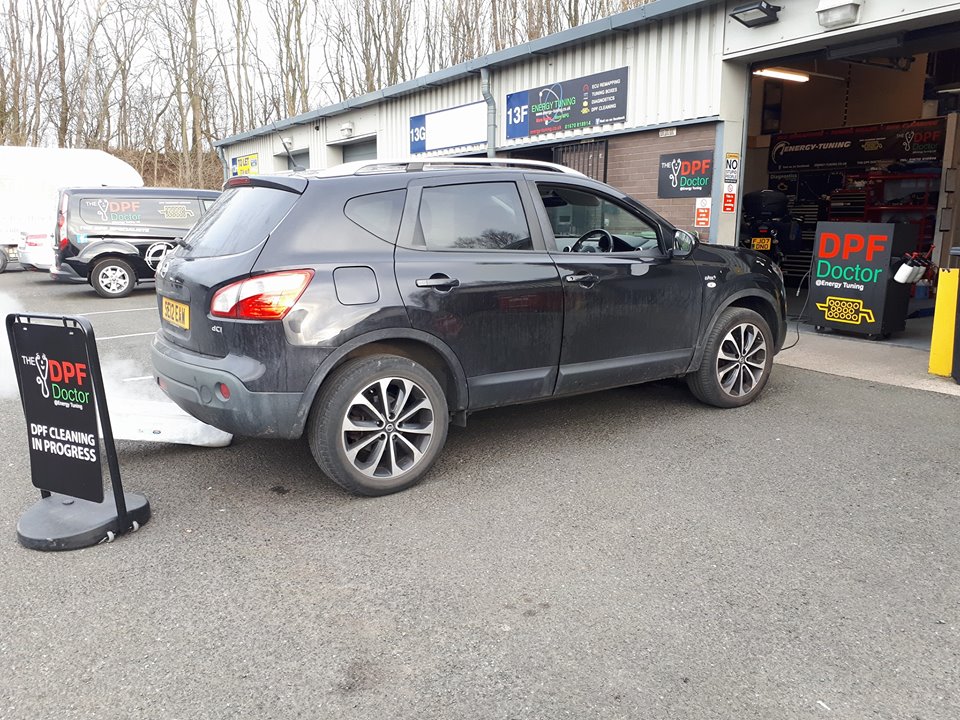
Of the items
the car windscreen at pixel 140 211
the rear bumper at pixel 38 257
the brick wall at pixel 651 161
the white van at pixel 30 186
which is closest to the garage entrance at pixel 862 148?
the brick wall at pixel 651 161

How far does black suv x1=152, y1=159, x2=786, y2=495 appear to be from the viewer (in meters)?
3.85

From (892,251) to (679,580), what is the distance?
636 centimetres

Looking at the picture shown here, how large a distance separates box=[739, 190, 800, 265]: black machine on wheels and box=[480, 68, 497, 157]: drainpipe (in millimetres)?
4847

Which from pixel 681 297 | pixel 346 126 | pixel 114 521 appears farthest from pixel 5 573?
pixel 346 126

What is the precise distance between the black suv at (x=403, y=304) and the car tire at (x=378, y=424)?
1 cm

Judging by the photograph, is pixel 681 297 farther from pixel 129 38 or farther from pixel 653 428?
pixel 129 38

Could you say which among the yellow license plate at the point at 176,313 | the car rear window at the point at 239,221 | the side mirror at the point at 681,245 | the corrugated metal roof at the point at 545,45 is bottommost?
the yellow license plate at the point at 176,313

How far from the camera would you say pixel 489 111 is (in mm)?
12383

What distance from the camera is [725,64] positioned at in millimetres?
8875

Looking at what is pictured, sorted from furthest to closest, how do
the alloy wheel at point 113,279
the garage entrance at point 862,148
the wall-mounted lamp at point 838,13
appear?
the alloy wheel at point 113,279
the garage entrance at point 862,148
the wall-mounted lamp at point 838,13

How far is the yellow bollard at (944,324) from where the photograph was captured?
21.5 feet

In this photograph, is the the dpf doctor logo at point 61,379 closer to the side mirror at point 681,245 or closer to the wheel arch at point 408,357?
the wheel arch at point 408,357

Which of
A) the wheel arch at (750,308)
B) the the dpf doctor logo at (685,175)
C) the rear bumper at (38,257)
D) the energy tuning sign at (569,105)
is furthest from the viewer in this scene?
the rear bumper at (38,257)

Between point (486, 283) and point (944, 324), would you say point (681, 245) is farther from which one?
point (944, 324)
